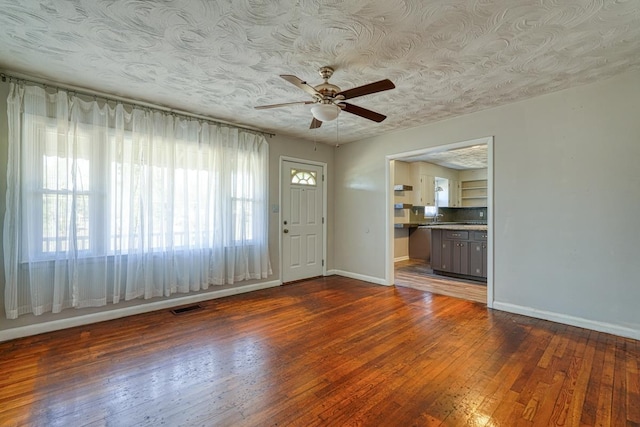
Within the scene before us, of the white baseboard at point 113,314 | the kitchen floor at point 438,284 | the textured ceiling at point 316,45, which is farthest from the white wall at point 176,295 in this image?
the kitchen floor at point 438,284

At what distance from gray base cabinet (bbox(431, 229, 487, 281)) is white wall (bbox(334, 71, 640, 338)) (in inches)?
61.6

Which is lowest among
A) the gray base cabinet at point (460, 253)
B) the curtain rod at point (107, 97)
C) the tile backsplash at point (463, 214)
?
the gray base cabinet at point (460, 253)

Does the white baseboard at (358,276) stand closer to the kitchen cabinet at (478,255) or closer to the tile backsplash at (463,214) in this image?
Answer: the kitchen cabinet at (478,255)

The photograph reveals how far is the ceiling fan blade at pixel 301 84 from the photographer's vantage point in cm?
218

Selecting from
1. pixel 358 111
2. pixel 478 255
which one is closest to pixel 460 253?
pixel 478 255

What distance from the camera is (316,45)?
2.40m

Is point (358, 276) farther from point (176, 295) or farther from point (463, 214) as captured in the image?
point (463, 214)

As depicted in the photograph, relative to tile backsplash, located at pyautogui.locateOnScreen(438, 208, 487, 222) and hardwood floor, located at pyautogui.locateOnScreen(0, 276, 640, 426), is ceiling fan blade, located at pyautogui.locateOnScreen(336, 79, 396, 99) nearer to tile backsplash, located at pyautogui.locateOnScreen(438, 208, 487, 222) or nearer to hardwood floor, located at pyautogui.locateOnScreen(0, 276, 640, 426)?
hardwood floor, located at pyautogui.locateOnScreen(0, 276, 640, 426)

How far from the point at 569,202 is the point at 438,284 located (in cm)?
245

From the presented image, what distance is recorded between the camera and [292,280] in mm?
5398

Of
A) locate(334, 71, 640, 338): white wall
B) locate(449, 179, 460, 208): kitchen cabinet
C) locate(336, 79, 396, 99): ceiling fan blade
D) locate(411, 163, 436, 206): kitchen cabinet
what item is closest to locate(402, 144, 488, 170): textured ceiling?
locate(411, 163, 436, 206): kitchen cabinet

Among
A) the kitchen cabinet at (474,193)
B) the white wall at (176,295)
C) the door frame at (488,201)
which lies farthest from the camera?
the kitchen cabinet at (474,193)

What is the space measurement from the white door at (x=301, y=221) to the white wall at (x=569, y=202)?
200 centimetres

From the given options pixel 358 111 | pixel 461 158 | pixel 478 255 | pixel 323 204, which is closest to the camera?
pixel 358 111
